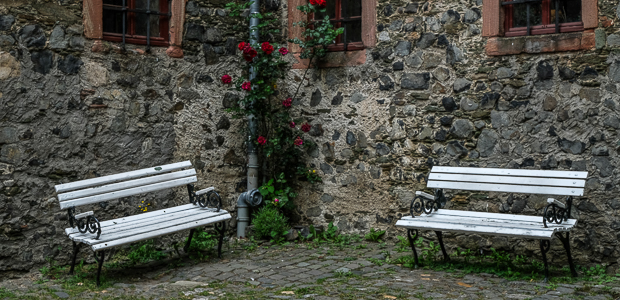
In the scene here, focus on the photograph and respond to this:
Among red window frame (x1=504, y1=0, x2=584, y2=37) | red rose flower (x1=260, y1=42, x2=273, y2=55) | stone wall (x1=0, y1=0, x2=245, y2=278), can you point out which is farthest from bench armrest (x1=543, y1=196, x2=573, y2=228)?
stone wall (x1=0, y1=0, x2=245, y2=278)

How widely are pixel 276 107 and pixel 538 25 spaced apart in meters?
2.72

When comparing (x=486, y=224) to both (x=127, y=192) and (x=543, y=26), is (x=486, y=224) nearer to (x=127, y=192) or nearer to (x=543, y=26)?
(x=543, y=26)

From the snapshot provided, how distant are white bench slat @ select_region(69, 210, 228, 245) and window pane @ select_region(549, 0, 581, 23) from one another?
131 inches

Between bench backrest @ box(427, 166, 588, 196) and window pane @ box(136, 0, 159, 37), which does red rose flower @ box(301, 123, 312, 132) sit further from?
window pane @ box(136, 0, 159, 37)

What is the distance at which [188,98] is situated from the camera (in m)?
6.34

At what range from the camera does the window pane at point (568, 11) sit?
17.7 ft

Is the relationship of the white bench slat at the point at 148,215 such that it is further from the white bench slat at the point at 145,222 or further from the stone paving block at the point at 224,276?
the stone paving block at the point at 224,276

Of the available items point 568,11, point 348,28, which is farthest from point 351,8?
point 568,11

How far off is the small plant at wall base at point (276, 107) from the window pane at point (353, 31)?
0.51ft

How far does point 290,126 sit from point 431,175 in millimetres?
1656

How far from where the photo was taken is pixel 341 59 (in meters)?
6.45

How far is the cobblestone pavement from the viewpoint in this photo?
15.0ft

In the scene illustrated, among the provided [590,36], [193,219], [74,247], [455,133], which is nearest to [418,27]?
[455,133]

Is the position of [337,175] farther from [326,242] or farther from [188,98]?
[188,98]
